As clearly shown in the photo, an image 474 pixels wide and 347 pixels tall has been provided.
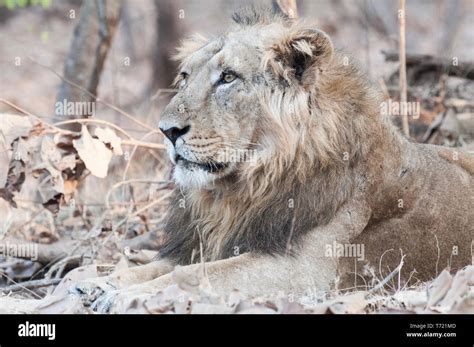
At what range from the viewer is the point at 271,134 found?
538 centimetres

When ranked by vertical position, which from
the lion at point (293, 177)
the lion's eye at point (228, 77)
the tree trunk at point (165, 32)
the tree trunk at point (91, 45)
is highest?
the tree trunk at point (165, 32)

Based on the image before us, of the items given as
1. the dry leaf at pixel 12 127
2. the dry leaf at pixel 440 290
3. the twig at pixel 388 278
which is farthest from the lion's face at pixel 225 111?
the dry leaf at pixel 12 127

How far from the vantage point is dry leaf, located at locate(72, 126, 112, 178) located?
21.1 feet

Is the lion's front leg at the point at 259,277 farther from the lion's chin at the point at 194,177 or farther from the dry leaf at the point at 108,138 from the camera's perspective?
the dry leaf at the point at 108,138

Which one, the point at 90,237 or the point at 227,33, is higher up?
the point at 227,33

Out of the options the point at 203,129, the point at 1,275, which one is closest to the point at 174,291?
the point at 203,129

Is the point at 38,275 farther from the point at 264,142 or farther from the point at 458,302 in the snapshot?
the point at 458,302

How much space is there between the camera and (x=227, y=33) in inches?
228

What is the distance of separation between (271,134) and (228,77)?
16.0 inches

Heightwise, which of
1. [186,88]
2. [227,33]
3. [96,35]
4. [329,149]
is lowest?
[329,149]

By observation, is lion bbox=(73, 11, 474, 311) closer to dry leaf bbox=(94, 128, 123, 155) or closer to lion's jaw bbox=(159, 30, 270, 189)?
lion's jaw bbox=(159, 30, 270, 189)

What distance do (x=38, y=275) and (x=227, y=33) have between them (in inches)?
96.9

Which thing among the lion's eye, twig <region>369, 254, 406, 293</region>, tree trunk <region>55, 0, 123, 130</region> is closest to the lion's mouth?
the lion's eye

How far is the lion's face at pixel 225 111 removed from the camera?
526 cm
